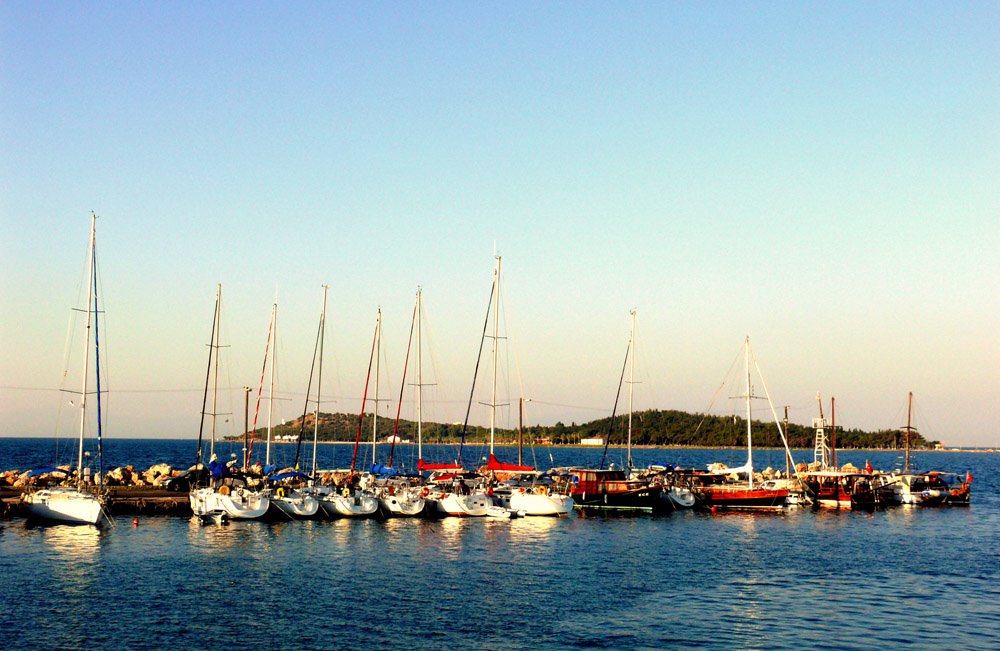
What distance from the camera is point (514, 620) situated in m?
34.7

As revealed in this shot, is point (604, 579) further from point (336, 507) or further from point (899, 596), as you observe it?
point (336, 507)

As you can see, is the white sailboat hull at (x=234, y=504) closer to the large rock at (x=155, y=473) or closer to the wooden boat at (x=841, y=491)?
the large rock at (x=155, y=473)

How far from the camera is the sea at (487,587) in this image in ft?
106

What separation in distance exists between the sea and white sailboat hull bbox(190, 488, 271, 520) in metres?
1.35

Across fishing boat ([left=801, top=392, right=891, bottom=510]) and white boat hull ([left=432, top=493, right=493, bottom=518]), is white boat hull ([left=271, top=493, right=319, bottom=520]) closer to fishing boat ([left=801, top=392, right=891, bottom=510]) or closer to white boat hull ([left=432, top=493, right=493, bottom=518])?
white boat hull ([left=432, top=493, right=493, bottom=518])

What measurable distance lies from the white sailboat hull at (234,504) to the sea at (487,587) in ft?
4.44

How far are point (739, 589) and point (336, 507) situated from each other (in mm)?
33343

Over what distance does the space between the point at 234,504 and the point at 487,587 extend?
90.1 ft

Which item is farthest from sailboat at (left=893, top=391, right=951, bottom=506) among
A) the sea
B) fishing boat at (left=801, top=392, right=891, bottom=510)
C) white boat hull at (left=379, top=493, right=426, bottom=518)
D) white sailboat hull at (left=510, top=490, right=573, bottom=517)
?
white boat hull at (left=379, top=493, right=426, bottom=518)

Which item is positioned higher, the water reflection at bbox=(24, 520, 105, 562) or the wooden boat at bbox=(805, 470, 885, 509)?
the wooden boat at bbox=(805, 470, 885, 509)

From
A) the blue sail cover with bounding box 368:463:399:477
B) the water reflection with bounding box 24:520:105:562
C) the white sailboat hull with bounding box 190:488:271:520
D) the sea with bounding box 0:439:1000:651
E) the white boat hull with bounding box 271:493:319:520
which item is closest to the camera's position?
the sea with bounding box 0:439:1000:651

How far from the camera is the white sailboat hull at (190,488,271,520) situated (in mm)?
61594

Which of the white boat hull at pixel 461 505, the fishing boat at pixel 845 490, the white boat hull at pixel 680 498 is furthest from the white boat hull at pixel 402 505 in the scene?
the fishing boat at pixel 845 490

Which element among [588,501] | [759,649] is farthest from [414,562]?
[588,501]
